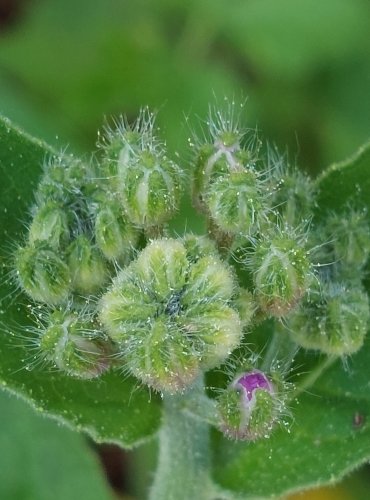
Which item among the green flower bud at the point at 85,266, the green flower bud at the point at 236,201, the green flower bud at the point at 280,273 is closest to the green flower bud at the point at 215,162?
the green flower bud at the point at 236,201

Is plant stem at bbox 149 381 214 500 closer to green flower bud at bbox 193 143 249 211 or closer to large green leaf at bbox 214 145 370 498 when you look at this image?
large green leaf at bbox 214 145 370 498

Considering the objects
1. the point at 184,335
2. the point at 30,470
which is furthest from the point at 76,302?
the point at 30,470

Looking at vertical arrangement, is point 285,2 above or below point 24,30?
above

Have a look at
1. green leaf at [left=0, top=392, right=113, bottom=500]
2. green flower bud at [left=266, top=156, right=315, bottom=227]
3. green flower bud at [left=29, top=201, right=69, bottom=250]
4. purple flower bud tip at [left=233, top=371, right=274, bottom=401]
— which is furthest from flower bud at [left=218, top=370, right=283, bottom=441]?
green leaf at [left=0, top=392, right=113, bottom=500]

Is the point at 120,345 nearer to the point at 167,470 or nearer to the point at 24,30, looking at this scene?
the point at 167,470

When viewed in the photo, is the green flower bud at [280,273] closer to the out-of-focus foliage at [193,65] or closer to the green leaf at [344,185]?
the green leaf at [344,185]

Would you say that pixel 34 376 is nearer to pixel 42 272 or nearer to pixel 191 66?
pixel 42 272
